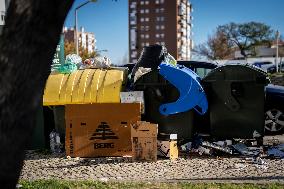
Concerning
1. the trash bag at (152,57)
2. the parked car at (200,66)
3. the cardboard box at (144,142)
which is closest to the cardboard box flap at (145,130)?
the cardboard box at (144,142)

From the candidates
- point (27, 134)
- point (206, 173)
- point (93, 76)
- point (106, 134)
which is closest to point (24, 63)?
→ point (27, 134)

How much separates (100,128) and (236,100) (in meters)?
2.42

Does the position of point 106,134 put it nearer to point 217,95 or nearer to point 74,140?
point 74,140

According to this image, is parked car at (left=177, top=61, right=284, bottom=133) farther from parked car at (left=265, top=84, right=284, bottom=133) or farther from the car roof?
the car roof

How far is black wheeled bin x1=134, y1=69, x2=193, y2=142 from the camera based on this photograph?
24.4 ft

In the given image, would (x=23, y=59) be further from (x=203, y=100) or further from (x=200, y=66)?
(x=200, y=66)

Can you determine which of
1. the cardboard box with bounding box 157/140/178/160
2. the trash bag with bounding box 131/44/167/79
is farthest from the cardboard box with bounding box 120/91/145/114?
the trash bag with bounding box 131/44/167/79

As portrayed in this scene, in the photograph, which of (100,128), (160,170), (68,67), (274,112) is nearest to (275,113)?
(274,112)

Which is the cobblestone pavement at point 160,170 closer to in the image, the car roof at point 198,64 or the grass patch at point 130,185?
the grass patch at point 130,185

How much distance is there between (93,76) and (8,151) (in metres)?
5.07

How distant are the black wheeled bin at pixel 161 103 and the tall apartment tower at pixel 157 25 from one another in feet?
301

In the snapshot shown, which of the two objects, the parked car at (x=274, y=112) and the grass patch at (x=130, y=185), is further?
the parked car at (x=274, y=112)

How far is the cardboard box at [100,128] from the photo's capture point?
7102 mm

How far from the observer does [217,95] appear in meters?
7.46
